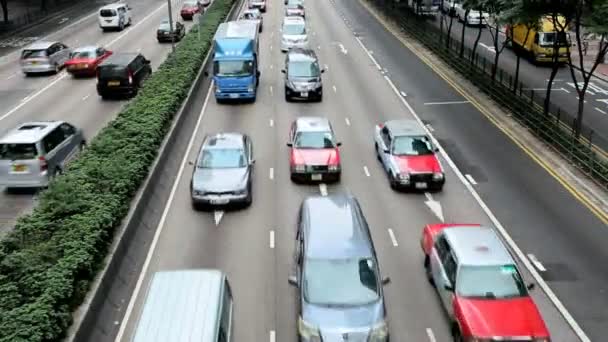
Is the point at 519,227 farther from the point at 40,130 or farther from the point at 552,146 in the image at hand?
the point at 40,130

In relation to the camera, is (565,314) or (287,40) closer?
(565,314)

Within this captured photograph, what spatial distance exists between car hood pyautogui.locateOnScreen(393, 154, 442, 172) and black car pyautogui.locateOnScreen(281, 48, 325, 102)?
1135 cm

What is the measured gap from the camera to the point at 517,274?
14.7 metres

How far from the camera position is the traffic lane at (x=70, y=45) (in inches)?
1427

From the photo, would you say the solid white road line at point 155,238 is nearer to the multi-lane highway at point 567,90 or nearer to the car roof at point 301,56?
the car roof at point 301,56

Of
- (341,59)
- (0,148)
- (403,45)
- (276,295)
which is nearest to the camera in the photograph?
(276,295)

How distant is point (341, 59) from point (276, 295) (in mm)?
30771

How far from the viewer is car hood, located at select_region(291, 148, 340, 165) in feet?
75.9

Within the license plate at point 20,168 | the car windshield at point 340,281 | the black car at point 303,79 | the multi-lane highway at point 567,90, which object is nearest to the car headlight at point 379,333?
the car windshield at point 340,281

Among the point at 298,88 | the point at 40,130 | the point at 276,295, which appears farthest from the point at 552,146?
the point at 40,130

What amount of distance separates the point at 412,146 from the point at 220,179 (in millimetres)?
6836

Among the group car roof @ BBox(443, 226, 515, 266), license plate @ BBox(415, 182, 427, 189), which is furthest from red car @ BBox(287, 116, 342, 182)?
car roof @ BBox(443, 226, 515, 266)

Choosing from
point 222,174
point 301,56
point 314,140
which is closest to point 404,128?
point 314,140

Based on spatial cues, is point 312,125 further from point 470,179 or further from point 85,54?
point 85,54
